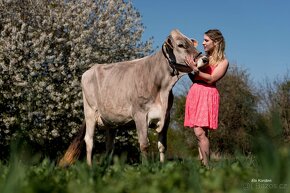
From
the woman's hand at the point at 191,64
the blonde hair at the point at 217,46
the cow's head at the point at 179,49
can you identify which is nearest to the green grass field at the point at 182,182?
the woman's hand at the point at 191,64

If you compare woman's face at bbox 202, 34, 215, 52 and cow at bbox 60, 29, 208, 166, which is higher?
woman's face at bbox 202, 34, 215, 52

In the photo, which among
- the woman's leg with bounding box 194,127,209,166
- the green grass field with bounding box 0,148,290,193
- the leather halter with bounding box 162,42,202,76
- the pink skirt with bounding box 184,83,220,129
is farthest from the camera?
the leather halter with bounding box 162,42,202,76

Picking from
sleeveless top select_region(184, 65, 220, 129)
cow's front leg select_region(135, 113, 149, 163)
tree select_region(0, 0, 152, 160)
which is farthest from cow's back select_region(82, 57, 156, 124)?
tree select_region(0, 0, 152, 160)

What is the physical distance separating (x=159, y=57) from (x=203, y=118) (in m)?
1.61

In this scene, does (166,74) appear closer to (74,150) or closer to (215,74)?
(215,74)

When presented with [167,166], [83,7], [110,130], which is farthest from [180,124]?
[167,166]

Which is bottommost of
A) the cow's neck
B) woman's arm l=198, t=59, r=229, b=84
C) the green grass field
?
the green grass field

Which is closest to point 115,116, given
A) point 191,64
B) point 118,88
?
point 118,88

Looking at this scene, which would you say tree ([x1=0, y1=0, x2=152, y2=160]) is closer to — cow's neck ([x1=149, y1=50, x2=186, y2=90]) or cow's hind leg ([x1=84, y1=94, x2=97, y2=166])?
cow's hind leg ([x1=84, y1=94, x2=97, y2=166])

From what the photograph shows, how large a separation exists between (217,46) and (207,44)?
0.50 feet

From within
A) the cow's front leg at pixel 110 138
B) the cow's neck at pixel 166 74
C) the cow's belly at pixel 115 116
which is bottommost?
the cow's front leg at pixel 110 138

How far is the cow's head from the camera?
8.12m

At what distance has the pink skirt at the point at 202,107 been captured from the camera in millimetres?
7438

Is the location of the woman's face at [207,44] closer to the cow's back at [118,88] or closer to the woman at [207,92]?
the woman at [207,92]
